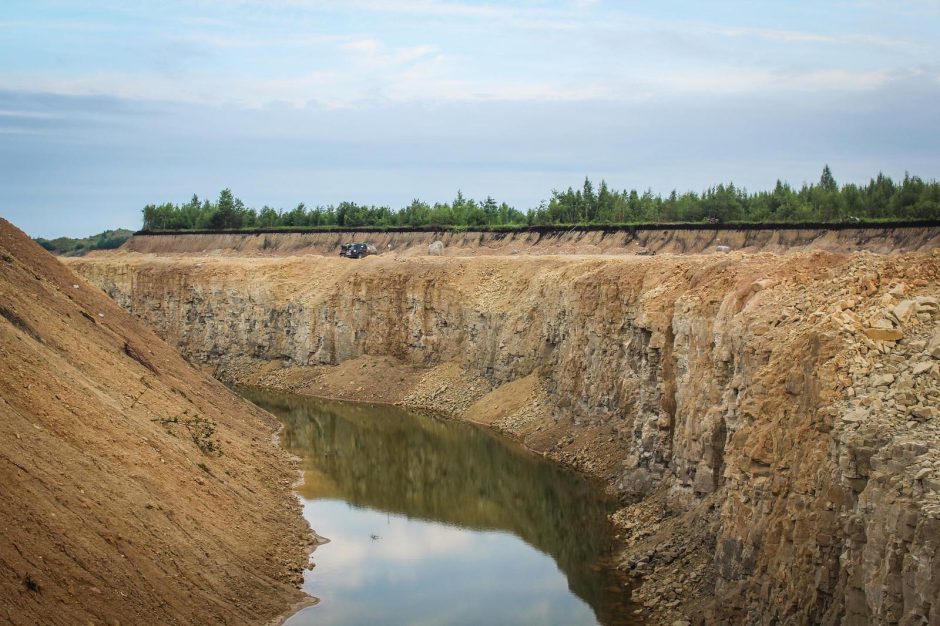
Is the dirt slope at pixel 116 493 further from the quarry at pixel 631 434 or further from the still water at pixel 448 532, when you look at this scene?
the still water at pixel 448 532

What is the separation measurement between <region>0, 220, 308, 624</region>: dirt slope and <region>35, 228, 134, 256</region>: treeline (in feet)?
314

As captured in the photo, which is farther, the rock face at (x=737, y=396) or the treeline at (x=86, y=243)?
the treeline at (x=86, y=243)

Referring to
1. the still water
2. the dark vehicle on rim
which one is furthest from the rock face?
the dark vehicle on rim

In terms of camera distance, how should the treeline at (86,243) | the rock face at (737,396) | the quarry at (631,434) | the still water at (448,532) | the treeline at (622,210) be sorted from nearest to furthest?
the rock face at (737,396) < the quarry at (631,434) < the still water at (448,532) < the treeline at (622,210) < the treeline at (86,243)

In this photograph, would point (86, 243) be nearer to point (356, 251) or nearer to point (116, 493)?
point (356, 251)

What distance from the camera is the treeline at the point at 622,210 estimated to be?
66.8m

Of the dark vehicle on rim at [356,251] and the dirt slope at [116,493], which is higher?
the dark vehicle on rim at [356,251]

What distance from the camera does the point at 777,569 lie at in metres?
19.5

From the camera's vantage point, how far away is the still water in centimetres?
2675

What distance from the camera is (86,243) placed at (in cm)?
13875

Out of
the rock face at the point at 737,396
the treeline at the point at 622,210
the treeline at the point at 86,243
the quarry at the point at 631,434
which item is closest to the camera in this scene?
the rock face at the point at 737,396

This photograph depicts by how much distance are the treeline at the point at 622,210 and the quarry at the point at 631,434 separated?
10639mm

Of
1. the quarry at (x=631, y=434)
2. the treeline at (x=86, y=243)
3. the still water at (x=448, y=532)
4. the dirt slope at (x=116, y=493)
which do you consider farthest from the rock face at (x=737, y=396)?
the treeline at (x=86, y=243)

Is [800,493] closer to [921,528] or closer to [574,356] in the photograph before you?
[921,528]
